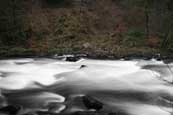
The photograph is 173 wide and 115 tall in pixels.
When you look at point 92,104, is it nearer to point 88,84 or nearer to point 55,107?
point 55,107

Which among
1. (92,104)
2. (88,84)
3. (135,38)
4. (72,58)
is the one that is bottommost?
(92,104)

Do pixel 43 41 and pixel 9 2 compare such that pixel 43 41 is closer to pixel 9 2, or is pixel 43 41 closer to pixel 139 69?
pixel 9 2

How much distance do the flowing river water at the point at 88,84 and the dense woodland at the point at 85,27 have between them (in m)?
2.75

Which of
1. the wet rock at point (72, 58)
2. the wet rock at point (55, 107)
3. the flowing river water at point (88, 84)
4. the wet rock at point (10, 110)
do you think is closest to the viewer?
the wet rock at point (10, 110)

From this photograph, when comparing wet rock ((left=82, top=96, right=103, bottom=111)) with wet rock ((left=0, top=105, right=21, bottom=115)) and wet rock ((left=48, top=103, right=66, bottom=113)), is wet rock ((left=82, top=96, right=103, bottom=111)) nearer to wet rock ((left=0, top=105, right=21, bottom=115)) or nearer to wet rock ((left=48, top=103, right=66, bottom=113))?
wet rock ((left=48, top=103, right=66, bottom=113))

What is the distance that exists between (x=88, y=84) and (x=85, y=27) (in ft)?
40.3

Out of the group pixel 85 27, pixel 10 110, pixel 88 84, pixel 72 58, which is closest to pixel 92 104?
pixel 10 110

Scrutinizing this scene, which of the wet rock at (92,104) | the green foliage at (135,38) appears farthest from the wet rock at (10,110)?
the green foliage at (135,38)

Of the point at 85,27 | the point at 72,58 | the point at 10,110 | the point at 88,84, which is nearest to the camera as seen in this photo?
the point at 10,110

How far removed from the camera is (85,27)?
2666 cm

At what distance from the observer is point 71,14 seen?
91.9ft

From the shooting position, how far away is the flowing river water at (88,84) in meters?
12.2

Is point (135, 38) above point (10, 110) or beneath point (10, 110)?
above

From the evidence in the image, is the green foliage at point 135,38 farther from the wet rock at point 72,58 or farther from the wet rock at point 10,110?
the wet rock at point 10,110
